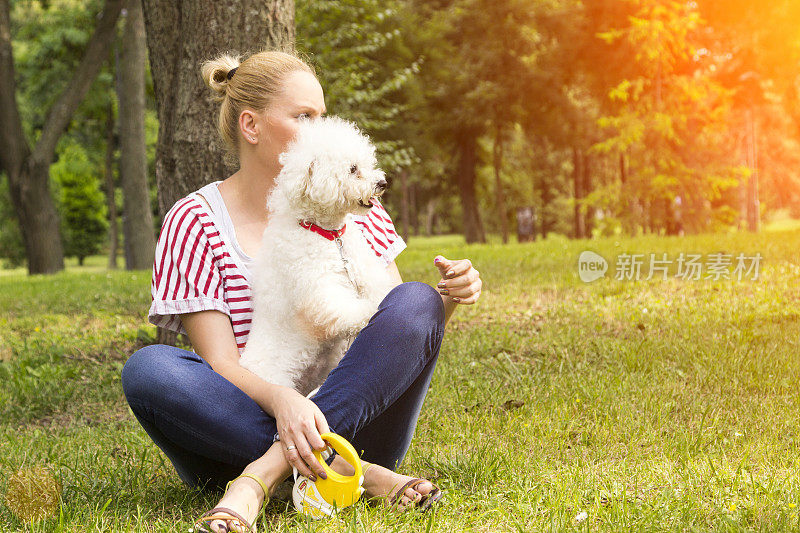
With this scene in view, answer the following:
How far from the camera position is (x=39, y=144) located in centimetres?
1359

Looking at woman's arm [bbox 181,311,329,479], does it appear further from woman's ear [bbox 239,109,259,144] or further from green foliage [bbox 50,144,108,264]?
green foliage [bbox 50,144,108,264]

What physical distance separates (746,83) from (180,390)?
75.3 ft

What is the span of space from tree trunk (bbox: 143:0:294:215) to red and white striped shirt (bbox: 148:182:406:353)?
83.5 inches

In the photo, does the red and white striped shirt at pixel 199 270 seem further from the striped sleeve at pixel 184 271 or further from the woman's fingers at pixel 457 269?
the woman's fingers at pixel 457 269

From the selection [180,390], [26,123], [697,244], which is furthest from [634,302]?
[26,123]

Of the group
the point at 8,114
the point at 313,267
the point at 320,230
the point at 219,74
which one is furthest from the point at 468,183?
the point at 313,267

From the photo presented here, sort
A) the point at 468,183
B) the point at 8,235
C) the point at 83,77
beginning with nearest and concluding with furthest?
the point at 83,77
the point at 468,183
the point at 8,235

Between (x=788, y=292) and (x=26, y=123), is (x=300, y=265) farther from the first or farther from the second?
(x=26, y=123)

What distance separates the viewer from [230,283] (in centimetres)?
274

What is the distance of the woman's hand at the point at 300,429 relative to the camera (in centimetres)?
221

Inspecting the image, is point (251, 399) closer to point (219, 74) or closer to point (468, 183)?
point (219, 74)

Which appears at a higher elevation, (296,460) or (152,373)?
(152,373)

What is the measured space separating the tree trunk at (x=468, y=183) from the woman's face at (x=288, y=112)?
20.7 metres

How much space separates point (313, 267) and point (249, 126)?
0.72m
